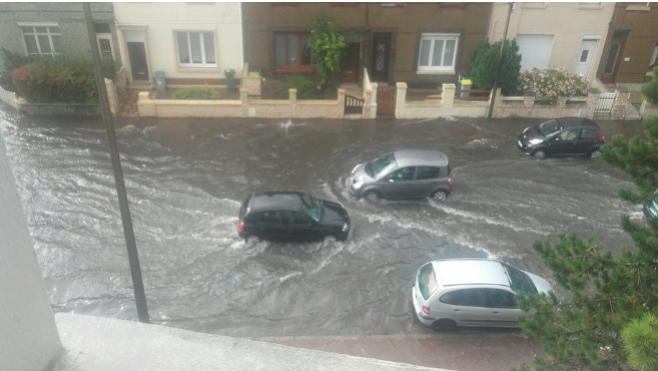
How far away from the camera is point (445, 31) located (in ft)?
74.6

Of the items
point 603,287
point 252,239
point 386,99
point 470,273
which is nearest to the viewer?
point 603,287

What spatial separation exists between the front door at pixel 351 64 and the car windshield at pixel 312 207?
32.8ft

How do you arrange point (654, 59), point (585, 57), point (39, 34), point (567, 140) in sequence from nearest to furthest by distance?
1. point (567, 140)
2. point (39, 34)
3. point (585, 57)
4. point (654, 59)

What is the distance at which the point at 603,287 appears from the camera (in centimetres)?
696

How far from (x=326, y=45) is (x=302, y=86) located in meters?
1.89

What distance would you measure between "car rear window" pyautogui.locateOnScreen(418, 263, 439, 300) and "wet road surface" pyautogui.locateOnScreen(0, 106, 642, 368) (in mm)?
822

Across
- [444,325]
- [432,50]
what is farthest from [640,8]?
[444,325]

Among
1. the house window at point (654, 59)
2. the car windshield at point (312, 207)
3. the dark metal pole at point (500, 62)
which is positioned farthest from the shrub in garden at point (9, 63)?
the house window at point (654, 59)

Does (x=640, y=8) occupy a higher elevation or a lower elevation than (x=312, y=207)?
higher

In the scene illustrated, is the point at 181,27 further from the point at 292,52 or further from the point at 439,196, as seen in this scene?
the point at 439,196

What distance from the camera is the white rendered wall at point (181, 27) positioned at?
2175cm

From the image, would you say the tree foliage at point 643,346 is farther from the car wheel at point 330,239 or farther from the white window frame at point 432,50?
the white window frame at point 432,50

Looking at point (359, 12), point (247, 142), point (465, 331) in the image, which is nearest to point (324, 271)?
point (465, 331)

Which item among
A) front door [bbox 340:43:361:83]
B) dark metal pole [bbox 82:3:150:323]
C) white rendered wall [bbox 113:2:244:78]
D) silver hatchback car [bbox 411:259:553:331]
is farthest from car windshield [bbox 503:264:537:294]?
white rendered wall [bbox 113:2:244:78]
